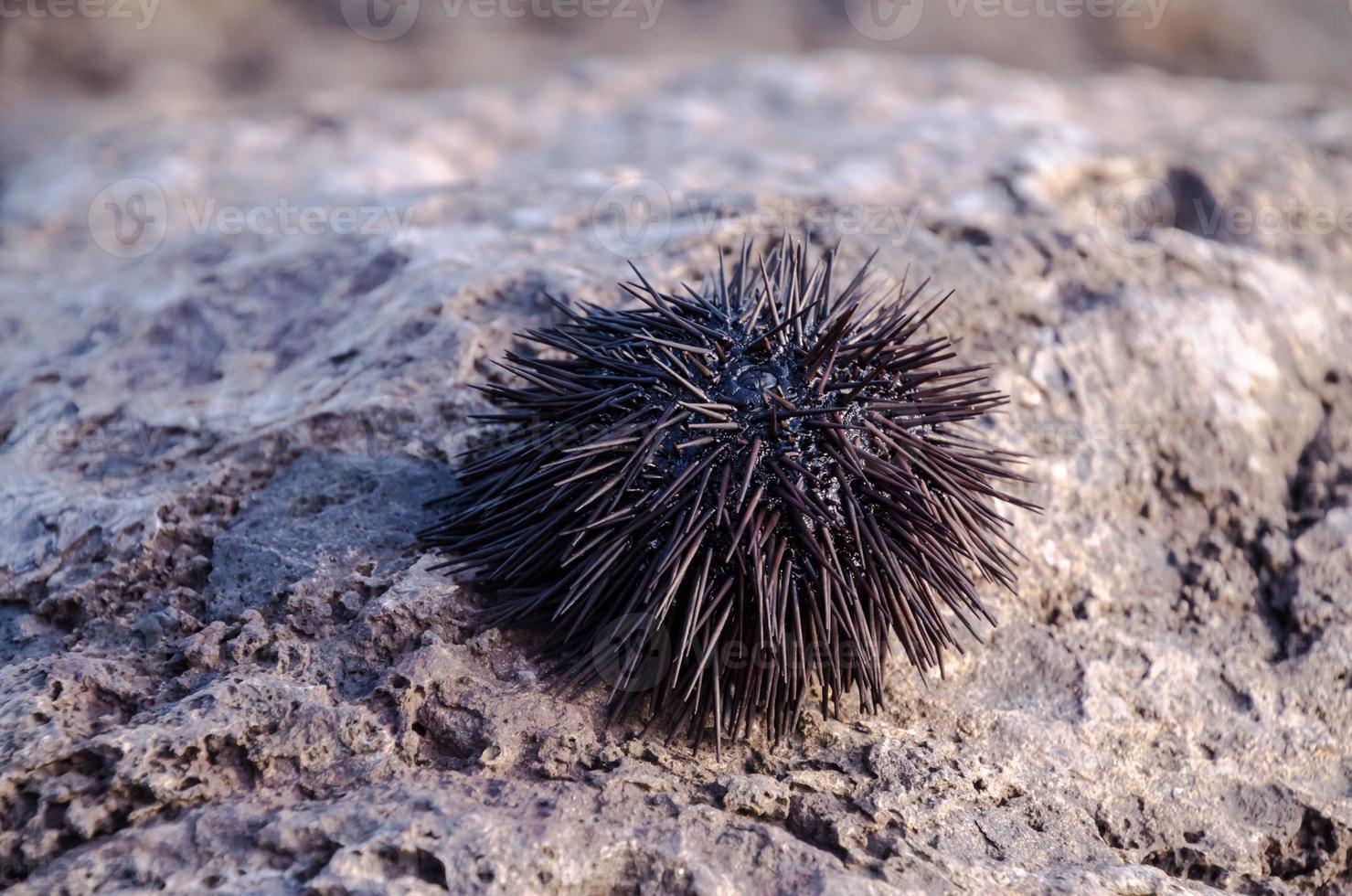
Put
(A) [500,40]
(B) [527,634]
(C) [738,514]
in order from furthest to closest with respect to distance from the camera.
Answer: (A) [500,40], (B) [527,634], (C) [738,514]

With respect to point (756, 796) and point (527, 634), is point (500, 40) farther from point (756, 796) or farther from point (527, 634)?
point (756, 796)

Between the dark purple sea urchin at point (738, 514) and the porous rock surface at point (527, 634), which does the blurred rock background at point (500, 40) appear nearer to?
the porous rock surface at point (527, 634)

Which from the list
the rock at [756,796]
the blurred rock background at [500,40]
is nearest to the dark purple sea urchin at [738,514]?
the rock at [756,796]

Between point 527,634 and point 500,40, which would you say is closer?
point 527,634

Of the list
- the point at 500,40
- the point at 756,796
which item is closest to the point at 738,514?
the point at 756,796

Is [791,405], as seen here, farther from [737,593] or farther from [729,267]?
[729,267]

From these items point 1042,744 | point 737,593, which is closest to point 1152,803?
point 1042,744
